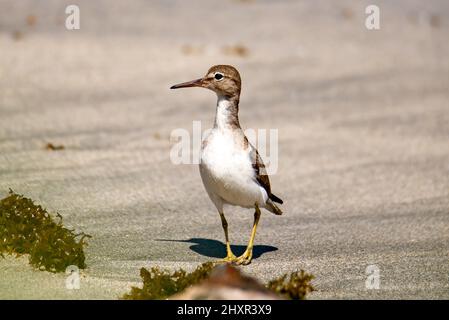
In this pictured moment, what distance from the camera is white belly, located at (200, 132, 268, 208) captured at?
7.56m

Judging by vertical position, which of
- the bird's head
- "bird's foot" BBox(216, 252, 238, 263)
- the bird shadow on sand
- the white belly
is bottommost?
"bird's foot" BBox(216, 252, 238, 263)

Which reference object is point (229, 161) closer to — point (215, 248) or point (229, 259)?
point (229, 259)

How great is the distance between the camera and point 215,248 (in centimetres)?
847

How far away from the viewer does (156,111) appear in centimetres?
1348

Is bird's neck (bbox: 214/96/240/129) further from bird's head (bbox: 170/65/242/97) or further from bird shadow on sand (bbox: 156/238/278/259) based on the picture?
bird shadow on sand (bbox: 156/238/278/259)

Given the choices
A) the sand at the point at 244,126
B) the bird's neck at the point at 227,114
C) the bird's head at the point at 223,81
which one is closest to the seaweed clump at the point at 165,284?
the sand at the point at 244,126

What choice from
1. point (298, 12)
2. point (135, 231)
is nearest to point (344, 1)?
point (298, 12)

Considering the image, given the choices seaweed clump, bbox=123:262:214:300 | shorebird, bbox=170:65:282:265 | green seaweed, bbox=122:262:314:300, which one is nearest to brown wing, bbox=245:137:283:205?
shorebird, bbox=170:65:282:265

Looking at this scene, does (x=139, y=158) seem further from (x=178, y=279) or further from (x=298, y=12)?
(x=298, y=12)

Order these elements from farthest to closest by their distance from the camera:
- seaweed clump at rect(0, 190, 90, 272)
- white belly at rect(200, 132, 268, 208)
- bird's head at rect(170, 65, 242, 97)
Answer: bird's head at rect(170, 65, 242, 97)
white belly at rect(200, 132, 268, 208)
seaweed clump at rect(0, 190, 90, 272)

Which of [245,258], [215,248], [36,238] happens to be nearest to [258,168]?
[245,258]

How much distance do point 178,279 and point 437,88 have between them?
9361mm

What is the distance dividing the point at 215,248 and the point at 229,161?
116cm

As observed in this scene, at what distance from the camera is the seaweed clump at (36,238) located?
6992 mm
